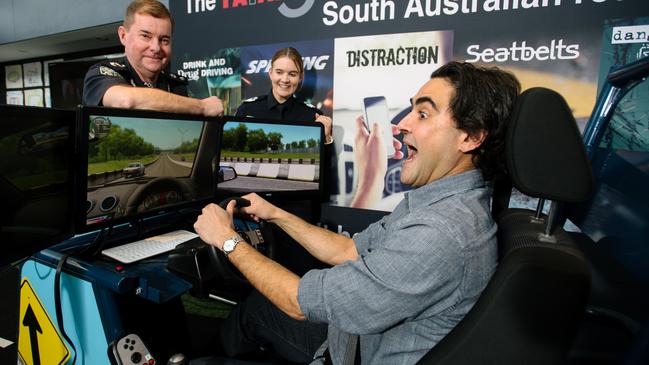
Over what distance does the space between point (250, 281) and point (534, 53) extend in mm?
2324

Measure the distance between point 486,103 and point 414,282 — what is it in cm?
53

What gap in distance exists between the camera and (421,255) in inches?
32.8

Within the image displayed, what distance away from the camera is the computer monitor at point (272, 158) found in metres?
2.01

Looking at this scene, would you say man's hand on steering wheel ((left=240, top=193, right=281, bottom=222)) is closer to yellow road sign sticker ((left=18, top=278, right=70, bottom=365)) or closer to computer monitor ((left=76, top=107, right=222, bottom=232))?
computer monitor ((left=76, top=107, right=222, bottom=232))

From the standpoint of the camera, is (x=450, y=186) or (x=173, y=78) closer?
(x=450, y=186)

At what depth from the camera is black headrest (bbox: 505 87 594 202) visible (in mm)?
713

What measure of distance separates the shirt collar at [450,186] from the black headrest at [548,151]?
0.24 metres

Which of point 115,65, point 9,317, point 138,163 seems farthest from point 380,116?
point 9,317

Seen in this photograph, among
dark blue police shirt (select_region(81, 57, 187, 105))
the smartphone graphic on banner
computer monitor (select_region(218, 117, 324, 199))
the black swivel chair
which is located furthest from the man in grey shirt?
the smartphone graphic on banner

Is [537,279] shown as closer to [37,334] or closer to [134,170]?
[134,170]

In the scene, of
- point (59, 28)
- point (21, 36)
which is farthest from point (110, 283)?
point (21, 36)

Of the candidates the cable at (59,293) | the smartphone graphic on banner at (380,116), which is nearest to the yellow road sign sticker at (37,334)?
the cable at (59,293)

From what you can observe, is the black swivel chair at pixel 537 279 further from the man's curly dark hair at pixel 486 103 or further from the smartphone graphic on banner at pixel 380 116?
the smartphone graphic on banner at pixel 380 116

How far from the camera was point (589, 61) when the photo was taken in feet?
7.71
